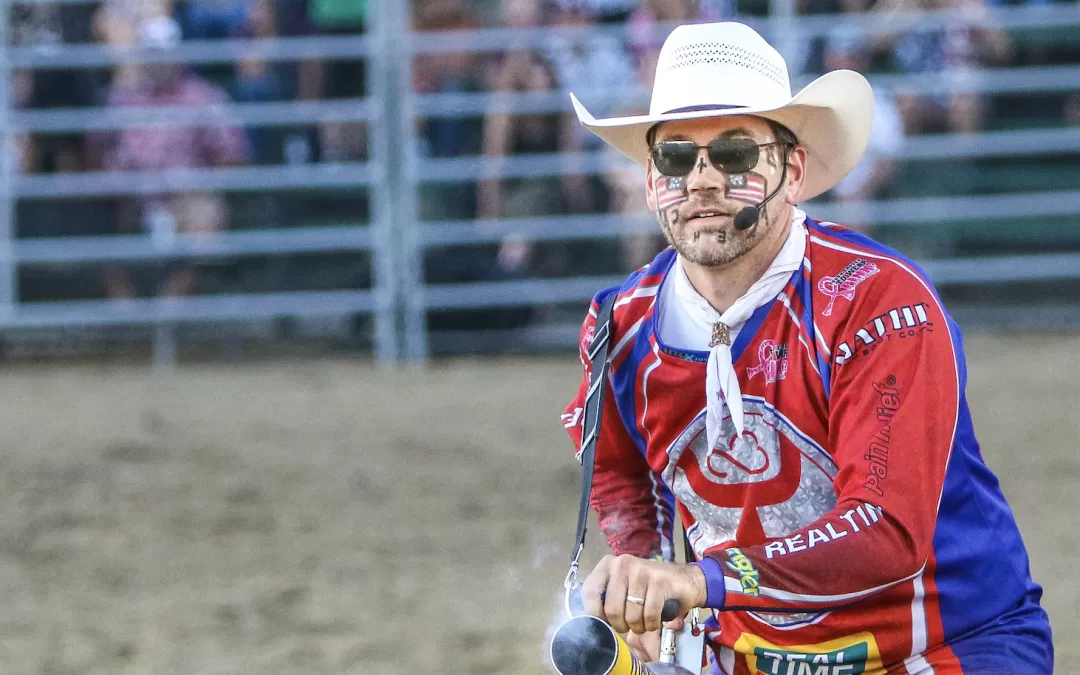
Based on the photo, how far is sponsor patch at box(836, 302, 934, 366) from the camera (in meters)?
2.61

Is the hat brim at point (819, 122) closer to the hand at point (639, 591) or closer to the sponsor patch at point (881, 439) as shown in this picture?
the sponsor patch at point (881, 439)

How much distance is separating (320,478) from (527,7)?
378 cm

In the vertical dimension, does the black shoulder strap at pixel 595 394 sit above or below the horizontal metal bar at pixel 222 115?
below

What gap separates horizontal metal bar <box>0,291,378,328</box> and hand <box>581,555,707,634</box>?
710 cm

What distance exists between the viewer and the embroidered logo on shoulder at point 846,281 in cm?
272

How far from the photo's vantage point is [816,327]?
9.03 feet

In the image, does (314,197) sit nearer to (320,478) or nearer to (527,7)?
(527,7)

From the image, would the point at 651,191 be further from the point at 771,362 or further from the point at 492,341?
the point at 492,341

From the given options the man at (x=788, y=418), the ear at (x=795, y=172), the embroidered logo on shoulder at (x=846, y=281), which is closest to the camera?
the man at (x=788, y=418)

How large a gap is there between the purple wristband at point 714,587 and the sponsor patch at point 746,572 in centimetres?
2

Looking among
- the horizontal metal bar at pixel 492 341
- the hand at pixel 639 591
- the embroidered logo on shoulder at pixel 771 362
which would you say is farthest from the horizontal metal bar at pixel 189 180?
the hand at pixel 639 591

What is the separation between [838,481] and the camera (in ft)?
8.66

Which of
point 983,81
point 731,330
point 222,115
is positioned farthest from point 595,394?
point 983,81

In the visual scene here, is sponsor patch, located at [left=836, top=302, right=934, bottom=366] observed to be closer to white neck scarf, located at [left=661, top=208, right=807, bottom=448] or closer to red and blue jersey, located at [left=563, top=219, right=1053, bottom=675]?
red and blue jersey, located at [left=563, top=219, right=1053, bottom=675]
